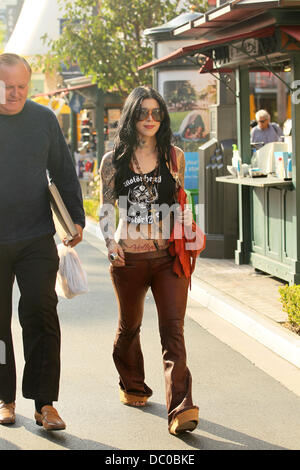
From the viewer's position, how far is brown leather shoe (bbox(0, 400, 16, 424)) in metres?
5.38

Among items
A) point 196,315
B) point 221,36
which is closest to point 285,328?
point 196,315

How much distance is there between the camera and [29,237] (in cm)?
523

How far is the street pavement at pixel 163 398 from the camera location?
509 centimetres

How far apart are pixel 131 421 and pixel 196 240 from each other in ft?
3.60

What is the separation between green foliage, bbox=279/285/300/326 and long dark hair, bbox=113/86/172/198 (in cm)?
269

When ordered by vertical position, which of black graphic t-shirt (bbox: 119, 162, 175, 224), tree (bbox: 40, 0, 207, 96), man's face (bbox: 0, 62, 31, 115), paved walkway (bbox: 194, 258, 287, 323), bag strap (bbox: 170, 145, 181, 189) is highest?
tree (bbox: 40, 0, 207, 96)

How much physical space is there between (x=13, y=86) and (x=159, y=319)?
149cm

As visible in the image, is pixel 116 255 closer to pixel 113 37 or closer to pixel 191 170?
pixel 191 170

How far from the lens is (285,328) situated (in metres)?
7.82

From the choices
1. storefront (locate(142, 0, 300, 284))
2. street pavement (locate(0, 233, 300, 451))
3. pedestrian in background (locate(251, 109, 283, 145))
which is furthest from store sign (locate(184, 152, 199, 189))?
street pavement (locate(0, 233, 300, 451))

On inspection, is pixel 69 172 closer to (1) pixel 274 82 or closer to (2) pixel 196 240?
(2) pixel 196 240

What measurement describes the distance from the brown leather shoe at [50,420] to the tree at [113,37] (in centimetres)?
1654

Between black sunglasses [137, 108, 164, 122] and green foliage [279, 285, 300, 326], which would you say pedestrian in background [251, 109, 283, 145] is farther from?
black sunglasses [137, 108, 164, 122]

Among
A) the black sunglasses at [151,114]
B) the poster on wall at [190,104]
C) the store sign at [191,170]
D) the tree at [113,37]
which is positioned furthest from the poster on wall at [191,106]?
the black sunglasses at [151,114]
